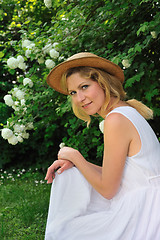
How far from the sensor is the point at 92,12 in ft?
11.7

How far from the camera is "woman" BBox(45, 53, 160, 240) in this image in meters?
1.69

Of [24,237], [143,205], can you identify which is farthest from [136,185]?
[24,237]

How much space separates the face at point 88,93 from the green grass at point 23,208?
1.44 metres

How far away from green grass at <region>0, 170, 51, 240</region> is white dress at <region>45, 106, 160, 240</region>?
3.60 ft

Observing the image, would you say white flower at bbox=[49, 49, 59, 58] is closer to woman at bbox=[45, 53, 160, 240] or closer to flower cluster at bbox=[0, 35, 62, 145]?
flower cluster at bbox=[0, 35, 62, 145]

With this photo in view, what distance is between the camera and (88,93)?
6.39ft

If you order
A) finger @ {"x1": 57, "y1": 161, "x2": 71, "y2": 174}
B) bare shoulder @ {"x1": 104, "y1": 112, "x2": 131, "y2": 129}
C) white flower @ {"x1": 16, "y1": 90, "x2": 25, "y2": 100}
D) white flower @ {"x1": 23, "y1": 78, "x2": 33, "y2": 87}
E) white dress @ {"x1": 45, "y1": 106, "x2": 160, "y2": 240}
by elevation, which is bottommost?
white dress @ {"x1": 45, "y1": 106, "x2": 160, "y2": 240}

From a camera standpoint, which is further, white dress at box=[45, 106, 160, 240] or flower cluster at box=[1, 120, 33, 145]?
flower cluster at box=[1, 120, 33, 145]

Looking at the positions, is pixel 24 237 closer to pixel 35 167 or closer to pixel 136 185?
pixel 136 185

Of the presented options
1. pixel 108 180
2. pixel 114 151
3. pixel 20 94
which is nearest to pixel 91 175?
pixel 108 180

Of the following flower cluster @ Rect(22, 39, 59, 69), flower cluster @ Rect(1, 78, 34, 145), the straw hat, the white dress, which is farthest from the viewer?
flower cluster @ Rect(1, 78, 34, 145)

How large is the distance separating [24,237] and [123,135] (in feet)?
5.26

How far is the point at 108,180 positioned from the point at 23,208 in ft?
6.44

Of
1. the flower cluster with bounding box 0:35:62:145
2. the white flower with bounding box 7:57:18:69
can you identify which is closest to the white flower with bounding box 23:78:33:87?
the flower cluster with bounding box 0:35:62:145
